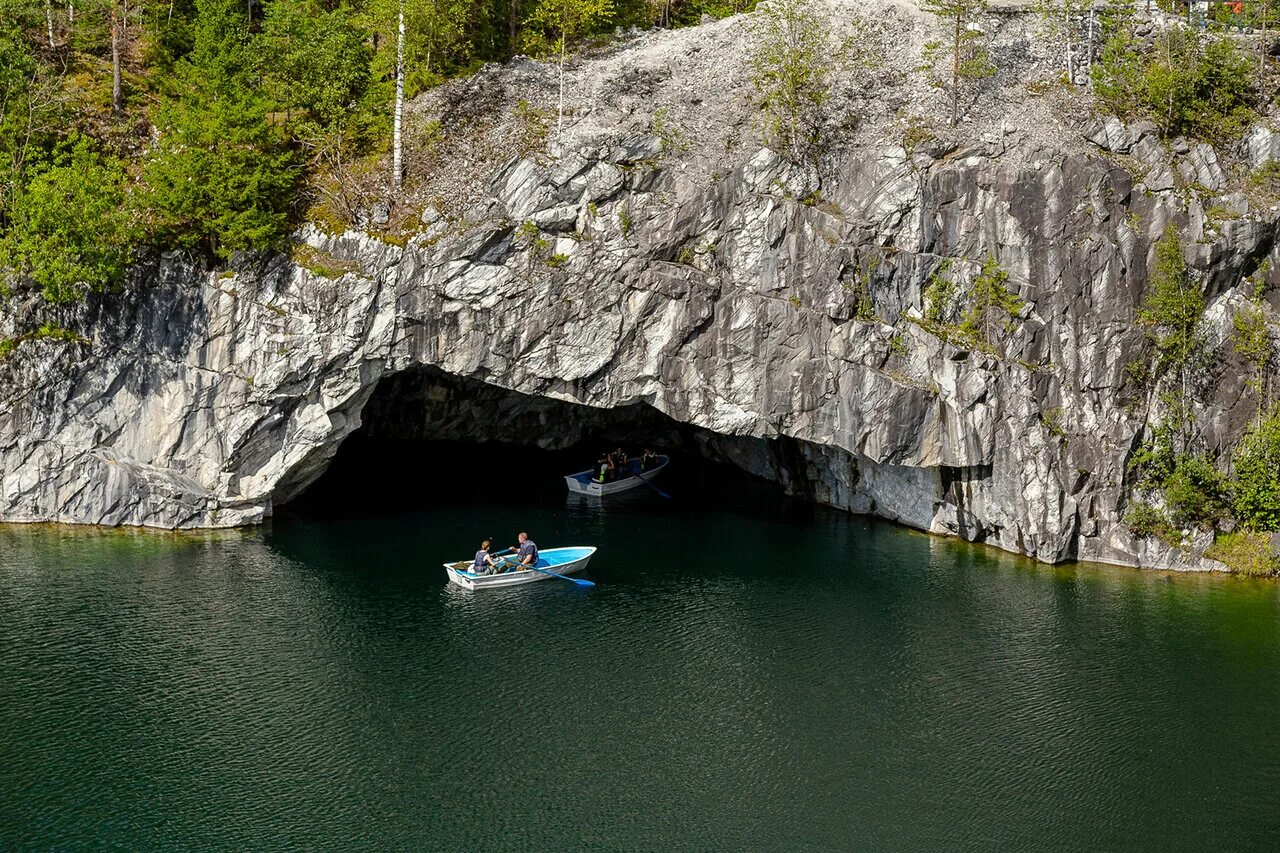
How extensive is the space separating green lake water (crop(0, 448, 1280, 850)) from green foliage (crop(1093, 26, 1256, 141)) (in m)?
18.9

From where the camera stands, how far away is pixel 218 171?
138 ft

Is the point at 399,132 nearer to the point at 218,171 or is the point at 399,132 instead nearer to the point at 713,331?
the point at 218,171

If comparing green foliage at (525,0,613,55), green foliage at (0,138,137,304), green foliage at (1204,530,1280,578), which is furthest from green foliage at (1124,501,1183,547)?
green foliage at (0,138,137,304)

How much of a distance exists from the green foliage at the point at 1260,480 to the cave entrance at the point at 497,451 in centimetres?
1995

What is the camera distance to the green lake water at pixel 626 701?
2342 cm

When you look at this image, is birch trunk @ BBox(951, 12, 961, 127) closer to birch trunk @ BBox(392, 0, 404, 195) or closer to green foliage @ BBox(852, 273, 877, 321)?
green foliage @ BBox(852, 273, 877, 321)

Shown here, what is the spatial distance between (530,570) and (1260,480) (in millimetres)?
27436

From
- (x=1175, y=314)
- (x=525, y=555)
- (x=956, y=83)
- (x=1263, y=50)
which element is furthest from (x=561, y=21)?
(x=1263, y=50)

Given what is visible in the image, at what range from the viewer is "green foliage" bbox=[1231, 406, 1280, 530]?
3928cm

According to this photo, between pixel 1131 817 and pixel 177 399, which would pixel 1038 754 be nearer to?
pixel 1131 817

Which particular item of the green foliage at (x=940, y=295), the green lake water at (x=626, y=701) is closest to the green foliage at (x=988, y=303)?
the green foliage at (x=940, y=295)

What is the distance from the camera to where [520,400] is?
57.3 m

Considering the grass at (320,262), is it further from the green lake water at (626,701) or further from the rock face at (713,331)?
the green lake water at (626,701)

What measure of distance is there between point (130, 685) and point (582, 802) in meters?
13.7
